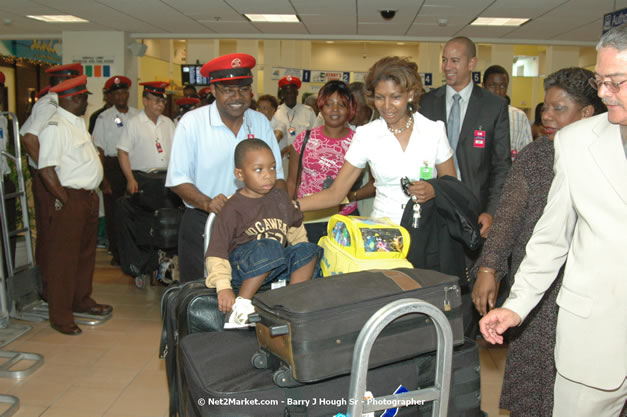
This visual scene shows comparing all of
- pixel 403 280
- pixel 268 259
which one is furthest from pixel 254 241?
pixel 403 280

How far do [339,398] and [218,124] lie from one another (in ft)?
5.62

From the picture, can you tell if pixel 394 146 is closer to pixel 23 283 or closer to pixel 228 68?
pixel 228 68

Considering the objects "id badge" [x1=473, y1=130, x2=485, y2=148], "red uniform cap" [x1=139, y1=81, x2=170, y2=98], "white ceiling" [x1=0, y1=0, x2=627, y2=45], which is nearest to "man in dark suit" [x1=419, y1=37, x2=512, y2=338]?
"id badge" [x1=473, y1=130, x2=485, y2=148]

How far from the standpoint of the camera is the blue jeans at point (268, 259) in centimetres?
195

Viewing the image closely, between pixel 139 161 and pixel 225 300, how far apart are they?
4.25 metres

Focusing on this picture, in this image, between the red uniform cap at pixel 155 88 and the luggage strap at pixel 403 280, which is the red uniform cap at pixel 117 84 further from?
the luggage strap at pixel 403 280

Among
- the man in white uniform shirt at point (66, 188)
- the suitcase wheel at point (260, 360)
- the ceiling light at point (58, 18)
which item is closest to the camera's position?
the suitcase wheel at point (260, 360)

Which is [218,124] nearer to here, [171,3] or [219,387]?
[219,387]

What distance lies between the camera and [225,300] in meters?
1.87

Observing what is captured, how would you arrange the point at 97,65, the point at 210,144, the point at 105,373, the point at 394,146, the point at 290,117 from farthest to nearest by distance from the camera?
the point at 97,65 < the point at 290,117 < the point at 105,373 < the point at 210,144 < the point at 394,146

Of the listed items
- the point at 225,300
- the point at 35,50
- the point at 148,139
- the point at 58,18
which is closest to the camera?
the point at 225,300

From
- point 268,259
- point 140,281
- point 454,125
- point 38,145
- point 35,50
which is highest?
point 35,50

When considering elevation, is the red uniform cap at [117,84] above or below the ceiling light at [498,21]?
below

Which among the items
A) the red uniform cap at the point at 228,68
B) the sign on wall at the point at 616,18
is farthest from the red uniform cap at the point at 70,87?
the sign on wall at the point at 616,18
